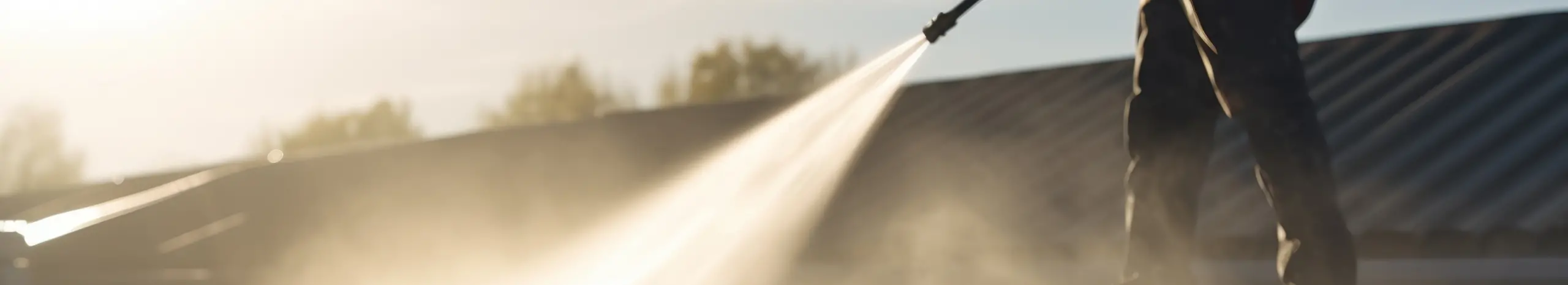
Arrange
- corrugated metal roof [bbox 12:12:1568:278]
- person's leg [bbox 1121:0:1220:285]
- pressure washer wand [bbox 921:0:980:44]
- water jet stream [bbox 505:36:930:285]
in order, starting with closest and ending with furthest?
person's leg [bbox 1121:0:1220:285]
pressure washer wand [bbox 921:0:980:44]
water jet stream [bbox 505:36:930:285]
corrugated metal roof [bbox 12:12:1568:278]

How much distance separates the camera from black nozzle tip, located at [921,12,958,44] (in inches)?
202

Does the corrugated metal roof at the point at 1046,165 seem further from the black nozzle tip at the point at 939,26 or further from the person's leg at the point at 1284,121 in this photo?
the person's leg at the point at 1284,121

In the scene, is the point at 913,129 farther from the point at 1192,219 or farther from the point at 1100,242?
the point at 1192,219

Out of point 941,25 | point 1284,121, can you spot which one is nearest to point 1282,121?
point 1284,121

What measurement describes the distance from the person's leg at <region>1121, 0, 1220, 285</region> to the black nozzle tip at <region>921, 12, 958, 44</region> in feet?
2.71

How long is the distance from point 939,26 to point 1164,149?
1021mm

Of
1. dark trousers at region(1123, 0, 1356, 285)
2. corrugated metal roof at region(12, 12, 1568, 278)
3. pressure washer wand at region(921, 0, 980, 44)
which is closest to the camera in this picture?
dark trousers at region(1123, 0, 1356, 285)

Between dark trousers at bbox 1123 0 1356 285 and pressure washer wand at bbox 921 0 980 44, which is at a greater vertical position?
pressure washer wand at bbox 921 0 980 44

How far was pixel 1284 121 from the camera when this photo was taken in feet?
12.2

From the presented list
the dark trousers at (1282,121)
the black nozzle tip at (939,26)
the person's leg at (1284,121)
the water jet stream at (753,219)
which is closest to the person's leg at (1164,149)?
the dark trousers at (1282,121)

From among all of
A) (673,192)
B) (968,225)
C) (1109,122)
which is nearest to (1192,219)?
(968,225)

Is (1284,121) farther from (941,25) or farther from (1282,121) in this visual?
(941,25)

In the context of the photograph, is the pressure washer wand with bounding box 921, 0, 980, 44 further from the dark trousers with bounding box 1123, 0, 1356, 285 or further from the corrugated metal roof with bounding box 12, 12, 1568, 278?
the corrugated metal roof with bounding box 12, 12, 1568, 278

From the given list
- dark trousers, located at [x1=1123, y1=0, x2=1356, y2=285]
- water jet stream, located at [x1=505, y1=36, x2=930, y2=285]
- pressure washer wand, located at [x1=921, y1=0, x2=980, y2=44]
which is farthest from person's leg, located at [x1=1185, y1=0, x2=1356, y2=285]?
water jet stream, located at [x1=505, y1=36, x2=930, y2=285]
